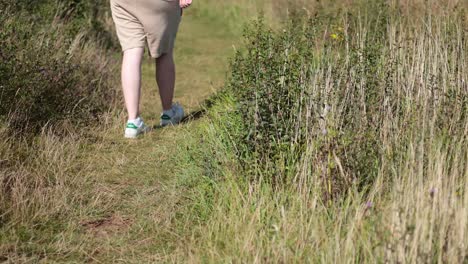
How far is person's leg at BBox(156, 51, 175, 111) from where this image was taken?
209 inches

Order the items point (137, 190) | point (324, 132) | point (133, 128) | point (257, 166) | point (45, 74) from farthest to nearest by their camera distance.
Answer: point (45, 74), point (133, 128), point (137, 190), point (257, 166), point (324, 132)

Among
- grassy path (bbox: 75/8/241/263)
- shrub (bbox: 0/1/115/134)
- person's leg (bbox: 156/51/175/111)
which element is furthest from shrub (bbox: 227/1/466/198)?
shrub (bbox: 0/1/115/134)

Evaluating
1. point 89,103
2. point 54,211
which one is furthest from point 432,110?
point 89,103

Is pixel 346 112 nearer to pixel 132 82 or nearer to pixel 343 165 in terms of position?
pixel 343 165

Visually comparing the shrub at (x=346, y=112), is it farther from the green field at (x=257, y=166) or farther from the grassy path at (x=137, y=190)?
the grassy path at (x=137, y=190)

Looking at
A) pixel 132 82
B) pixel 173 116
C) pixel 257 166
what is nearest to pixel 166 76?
pixel 173 116

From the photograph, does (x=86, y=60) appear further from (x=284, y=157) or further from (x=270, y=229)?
(x=270, y=229)

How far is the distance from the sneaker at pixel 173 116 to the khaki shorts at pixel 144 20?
536 millimetres

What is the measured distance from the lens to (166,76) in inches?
210

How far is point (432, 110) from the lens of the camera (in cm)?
362

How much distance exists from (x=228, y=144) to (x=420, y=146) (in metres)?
1.30

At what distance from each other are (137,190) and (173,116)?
1.54m

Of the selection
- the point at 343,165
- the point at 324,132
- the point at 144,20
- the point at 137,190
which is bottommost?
the point at 137,190

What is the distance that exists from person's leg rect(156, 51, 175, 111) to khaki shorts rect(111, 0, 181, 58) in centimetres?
23
